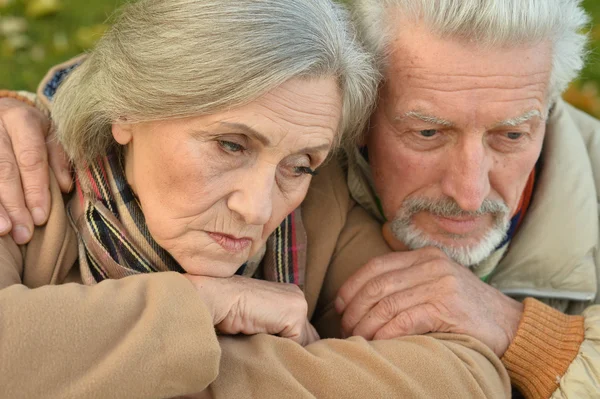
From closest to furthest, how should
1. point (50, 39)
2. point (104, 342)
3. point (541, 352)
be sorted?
point (104, 342), point (541, 352), point (50, 39)

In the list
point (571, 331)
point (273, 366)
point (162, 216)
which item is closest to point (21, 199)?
point (162, 216)

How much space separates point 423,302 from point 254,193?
975mm

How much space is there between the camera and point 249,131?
2754 millimetres

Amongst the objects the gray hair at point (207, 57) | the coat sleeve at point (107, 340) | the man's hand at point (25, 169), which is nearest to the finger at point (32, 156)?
the man's hand at point (25, 169)

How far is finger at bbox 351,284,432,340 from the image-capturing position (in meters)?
3.37

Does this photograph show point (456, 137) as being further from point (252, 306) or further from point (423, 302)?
point (252, 306)

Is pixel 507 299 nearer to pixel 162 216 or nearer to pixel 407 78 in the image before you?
pixel 407 78

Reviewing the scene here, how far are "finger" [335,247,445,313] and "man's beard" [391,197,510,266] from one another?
0.07 m

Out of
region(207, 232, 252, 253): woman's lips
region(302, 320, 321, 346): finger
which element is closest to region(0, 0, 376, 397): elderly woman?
region(207, 232, 252, 253): woman's lips

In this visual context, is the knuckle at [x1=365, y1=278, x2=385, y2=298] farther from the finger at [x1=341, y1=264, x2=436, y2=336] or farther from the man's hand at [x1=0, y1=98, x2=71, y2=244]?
the man's hand at [x1=0, y1=98, x2=71, y2=244]

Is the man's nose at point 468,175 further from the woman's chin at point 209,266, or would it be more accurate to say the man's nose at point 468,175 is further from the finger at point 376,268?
the woman's chin at point 209,266

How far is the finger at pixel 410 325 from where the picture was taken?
10.9ft

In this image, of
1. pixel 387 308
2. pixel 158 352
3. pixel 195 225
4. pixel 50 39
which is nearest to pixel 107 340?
pixel 158 352

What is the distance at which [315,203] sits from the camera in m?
3.67
